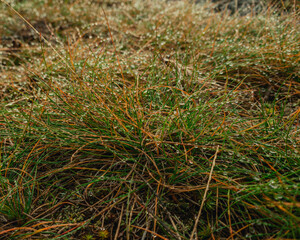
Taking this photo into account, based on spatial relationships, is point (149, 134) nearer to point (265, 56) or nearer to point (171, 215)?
point (171, 215)

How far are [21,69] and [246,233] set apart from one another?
202cm

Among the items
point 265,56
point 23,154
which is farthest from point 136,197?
point 265,56

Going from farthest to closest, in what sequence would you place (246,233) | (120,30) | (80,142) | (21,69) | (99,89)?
(120,30), (21,69), (99,89), (80,142), (246,233)

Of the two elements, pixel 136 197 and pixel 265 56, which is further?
pixel 265 56

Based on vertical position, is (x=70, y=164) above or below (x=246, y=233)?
above

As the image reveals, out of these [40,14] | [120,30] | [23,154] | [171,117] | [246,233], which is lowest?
[246,233]

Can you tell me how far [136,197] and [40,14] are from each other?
9.62 ft

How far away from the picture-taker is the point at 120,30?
8.12 ft

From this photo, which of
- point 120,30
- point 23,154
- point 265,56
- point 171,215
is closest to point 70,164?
point 23,154

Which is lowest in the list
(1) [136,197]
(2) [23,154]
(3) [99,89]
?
(1) [136,197]

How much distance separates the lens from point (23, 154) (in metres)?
1.23

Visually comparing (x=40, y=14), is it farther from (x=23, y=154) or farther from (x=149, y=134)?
(x=149, y=134)

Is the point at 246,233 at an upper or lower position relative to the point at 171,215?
lower

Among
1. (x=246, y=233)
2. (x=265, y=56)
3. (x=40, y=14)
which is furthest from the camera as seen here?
(x=40, y=14)
